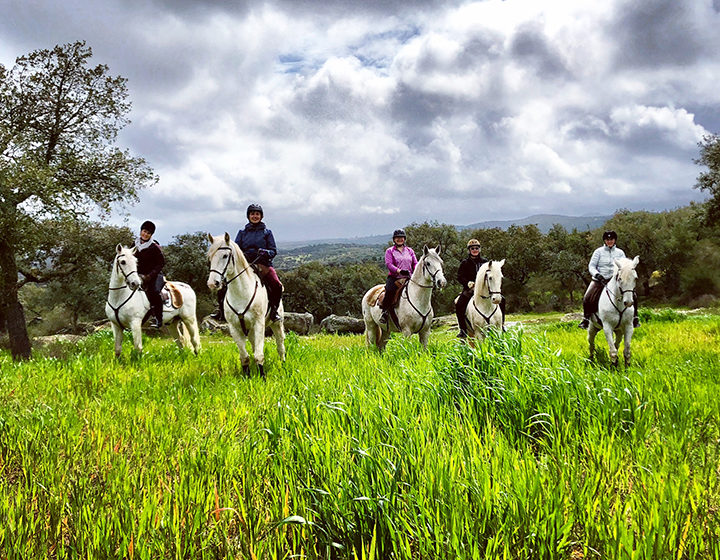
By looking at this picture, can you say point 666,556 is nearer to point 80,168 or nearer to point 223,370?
point 223,370

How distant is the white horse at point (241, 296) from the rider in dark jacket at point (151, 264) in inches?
145

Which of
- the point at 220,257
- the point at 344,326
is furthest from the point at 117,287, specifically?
the point at 344,326

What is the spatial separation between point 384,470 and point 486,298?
7.74m

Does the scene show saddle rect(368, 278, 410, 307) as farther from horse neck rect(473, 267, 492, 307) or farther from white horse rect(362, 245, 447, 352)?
horse neck rect(473, 267, 492, 307)

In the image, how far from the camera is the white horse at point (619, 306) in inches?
315

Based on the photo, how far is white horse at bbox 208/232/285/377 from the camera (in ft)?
24.8

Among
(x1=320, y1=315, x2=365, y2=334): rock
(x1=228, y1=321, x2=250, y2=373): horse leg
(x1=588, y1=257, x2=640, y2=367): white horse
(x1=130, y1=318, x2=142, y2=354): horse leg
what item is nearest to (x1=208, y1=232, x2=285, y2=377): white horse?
(x1=228, y1=321, x2=250, y2=373): horse leg

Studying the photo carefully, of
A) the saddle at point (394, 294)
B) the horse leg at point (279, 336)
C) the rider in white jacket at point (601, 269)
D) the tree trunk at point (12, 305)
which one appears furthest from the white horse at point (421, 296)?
the tree trunk at point (12, 305)

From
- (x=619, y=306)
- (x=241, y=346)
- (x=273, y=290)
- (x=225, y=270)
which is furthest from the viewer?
(x=273, y=290)

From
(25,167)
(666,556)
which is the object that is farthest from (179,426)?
(25,167)

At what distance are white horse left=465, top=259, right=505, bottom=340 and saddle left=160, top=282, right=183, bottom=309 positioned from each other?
8772mm

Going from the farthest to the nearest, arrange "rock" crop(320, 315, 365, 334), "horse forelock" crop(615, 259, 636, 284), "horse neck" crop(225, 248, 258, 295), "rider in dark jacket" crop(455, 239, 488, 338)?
1. "rock" crop(320, 315, 365, 334)
2. "rider in dark jacket" crop(455, 239, 488, 338)
3. "horse forelock" crop(615, 259, 636, 284)
4. "horse neck" crop(225, 248, 258, 295)

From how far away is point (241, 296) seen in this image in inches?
317

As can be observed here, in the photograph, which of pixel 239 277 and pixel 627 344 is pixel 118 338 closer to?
pixel 239 277
